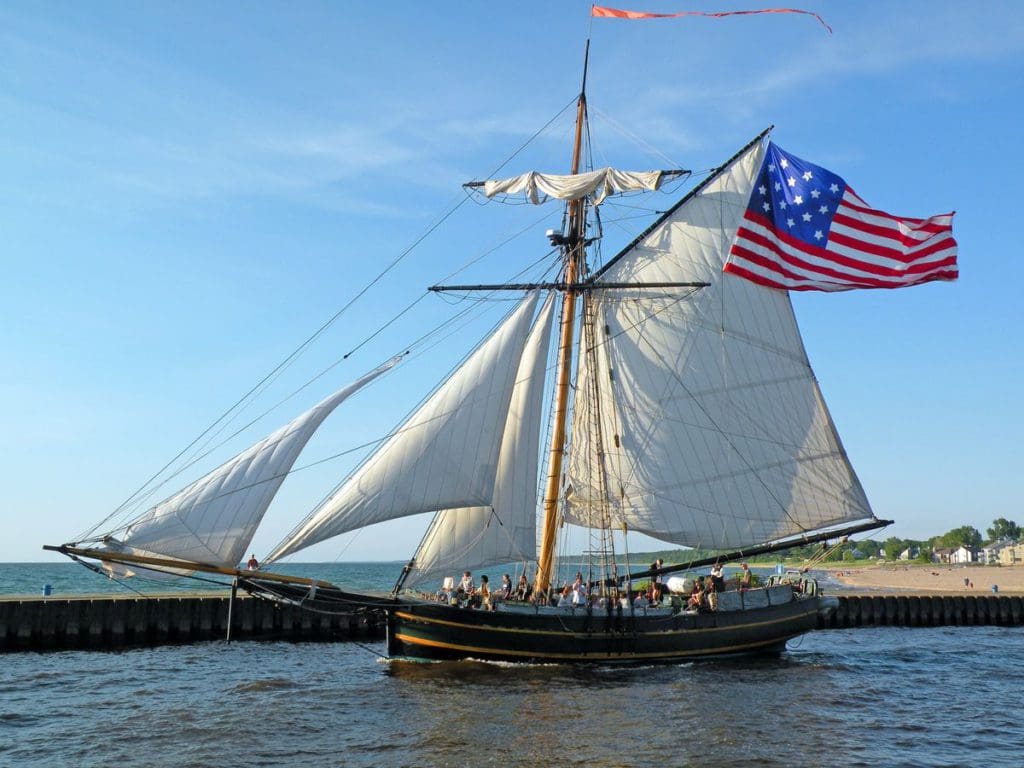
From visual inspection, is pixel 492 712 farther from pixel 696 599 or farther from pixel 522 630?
pixel 696 599

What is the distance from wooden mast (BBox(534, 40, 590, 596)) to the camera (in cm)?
3309

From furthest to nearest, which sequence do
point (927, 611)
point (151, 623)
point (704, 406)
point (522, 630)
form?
1. point (927, 611)
2. point (151, 623)
3. point (704, 406)
4. point (522, 630)

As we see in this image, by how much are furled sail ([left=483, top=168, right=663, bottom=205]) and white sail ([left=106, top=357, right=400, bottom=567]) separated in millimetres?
15572

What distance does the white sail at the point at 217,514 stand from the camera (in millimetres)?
24750

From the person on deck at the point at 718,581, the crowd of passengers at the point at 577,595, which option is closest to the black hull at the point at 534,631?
the crowd of passengers at the point at 577,595

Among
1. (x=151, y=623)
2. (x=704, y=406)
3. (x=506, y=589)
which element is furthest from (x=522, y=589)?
(x=151, y=623)

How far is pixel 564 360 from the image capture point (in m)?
34.3

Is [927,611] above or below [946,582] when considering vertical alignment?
above

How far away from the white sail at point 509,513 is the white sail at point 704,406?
Result: 3.58 meters

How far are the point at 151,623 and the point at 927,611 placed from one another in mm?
41739

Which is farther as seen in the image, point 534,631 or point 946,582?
point 946,582

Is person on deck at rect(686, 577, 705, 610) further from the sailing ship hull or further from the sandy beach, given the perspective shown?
the sandy beach

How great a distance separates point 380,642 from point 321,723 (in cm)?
1892

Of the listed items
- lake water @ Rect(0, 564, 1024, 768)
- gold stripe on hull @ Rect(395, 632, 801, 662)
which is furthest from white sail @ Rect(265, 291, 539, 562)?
lake water @ Rect(0, 564, 1024, 768)
